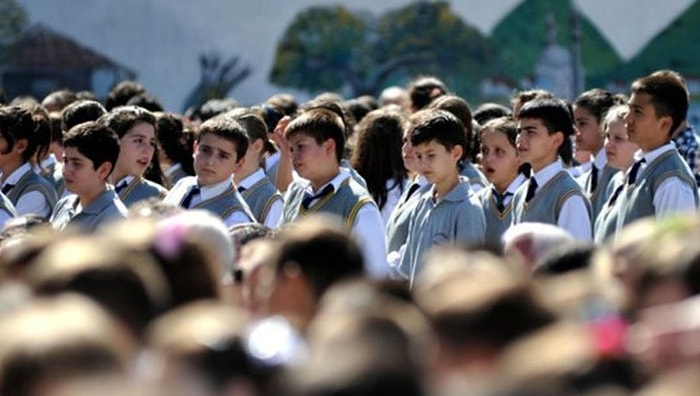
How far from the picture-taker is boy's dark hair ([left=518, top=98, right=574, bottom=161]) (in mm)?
7402

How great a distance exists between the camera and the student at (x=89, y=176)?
6988mm

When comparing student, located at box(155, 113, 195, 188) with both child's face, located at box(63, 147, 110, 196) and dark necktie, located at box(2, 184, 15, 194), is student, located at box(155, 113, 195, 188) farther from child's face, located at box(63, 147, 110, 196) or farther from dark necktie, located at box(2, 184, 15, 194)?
child's face, located at box(63, 147, 110, 196)

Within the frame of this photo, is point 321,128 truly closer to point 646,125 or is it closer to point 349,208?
point 349,208

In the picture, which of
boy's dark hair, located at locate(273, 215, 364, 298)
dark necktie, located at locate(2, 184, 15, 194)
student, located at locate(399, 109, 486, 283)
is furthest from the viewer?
dark necktie, located at locate(2, 184, 15, 194)

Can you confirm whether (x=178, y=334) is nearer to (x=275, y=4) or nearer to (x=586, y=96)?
(x=586, y=96)

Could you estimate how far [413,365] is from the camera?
262 centimetres

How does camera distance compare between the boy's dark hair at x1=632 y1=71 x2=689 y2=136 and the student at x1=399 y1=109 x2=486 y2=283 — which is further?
the boy's dark hair at x1=632 y1=71 x2=689 y2=136

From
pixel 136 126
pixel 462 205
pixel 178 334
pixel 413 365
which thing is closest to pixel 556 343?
pixel 413 365

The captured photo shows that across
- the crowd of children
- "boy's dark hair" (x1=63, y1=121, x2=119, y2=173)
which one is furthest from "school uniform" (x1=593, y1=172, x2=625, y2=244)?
"boy's dark hair" (x1=63, y1=121, x2=119, y2=173)

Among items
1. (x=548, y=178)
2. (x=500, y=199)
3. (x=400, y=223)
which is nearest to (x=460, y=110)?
(x=500, y=199)

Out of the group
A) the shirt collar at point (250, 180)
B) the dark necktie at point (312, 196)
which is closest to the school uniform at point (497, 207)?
the dark necktie at point (312, 196)

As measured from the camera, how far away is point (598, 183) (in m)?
7.92

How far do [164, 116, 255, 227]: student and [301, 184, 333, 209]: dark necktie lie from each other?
0.22 m

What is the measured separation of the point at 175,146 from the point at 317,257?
5172 mm
